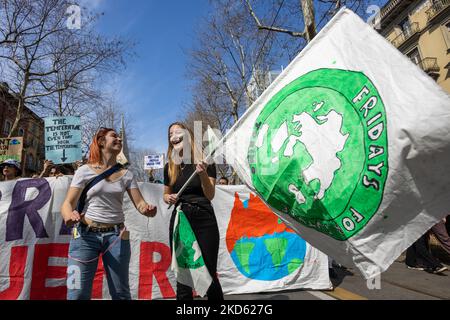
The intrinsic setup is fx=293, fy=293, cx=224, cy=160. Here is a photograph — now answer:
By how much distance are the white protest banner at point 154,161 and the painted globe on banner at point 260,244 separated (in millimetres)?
7304

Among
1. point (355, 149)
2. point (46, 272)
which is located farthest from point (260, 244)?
point (355, 149)

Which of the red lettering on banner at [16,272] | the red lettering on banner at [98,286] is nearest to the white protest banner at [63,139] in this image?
the red lettering on banner at [16,272]

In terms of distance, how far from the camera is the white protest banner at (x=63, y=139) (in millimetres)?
5863

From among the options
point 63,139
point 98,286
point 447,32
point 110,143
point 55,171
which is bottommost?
point 98,286

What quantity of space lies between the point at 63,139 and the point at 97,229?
14.8 ft

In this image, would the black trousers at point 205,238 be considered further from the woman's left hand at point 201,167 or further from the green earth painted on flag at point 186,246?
the woman's left hand at point 201,167

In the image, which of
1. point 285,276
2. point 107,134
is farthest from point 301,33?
point 107,134

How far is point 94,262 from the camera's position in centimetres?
221

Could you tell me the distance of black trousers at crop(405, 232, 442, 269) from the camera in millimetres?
4535

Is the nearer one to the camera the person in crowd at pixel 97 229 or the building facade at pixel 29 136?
the person in crowd at pixel 97 229

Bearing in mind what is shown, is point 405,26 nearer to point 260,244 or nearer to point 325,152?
point 260,244

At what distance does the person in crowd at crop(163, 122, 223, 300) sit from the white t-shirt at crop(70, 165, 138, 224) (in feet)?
1.33

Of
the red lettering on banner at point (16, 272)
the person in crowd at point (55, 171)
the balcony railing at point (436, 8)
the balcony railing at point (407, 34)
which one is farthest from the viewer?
the balcony railing at point (407, 34)

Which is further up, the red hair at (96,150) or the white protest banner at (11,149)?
the white protest banner at (11,149)
